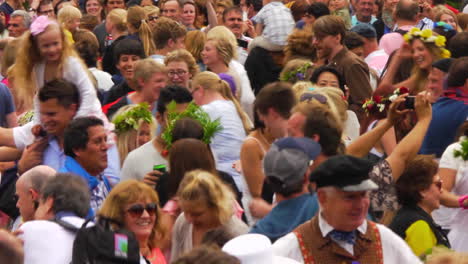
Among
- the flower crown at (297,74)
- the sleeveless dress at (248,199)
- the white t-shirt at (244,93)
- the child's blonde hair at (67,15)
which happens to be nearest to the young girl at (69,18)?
the child's blonde hair at (67,15)

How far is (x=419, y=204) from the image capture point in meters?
7.09

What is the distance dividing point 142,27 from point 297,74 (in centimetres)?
312

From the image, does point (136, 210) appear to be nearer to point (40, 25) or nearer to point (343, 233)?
point (343, 233)

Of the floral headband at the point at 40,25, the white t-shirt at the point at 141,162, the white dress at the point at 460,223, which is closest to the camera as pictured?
the white dress at the point at 460,223

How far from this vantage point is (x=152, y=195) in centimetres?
648

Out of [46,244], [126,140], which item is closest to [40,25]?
[126,140]

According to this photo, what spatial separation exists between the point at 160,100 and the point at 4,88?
1553 millimetres

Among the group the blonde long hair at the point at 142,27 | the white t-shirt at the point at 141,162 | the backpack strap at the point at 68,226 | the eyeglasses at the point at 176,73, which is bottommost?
the blonde long hair at the point at 142,27

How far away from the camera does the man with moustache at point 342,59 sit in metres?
Answer: 10.4

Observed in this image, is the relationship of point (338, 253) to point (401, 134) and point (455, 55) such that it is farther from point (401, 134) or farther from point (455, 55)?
point (455, 55)

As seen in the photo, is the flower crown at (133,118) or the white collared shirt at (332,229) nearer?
the white collared shirt at (332,229)

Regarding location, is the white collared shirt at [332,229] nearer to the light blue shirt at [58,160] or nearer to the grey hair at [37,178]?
the grey hair at [37,178]

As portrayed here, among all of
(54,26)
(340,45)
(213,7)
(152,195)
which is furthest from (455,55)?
(213,7)

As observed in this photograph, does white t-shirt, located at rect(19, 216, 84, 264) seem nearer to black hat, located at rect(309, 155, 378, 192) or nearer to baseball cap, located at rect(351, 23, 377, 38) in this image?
black hat, located at rect(309, 155, 378, 192)
